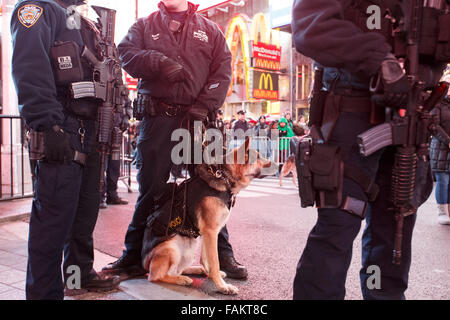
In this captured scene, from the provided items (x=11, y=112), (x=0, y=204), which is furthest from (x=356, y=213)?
(x=11, y=112)

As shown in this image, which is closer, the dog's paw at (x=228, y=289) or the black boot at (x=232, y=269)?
the dog's paw at (x=228, y=289)

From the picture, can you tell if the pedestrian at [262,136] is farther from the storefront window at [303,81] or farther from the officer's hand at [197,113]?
the storefront window at [303,81]

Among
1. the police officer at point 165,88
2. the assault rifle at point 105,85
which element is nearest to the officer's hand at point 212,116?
the police officer at point 165,88

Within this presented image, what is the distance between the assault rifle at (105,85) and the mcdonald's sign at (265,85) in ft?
57.6

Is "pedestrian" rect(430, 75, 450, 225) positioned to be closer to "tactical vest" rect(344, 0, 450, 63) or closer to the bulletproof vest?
"tactical vest" rect(344, 0, 450, 63)

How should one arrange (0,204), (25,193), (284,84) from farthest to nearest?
1. (284,84)
2. (25,193)
3. (0,204)

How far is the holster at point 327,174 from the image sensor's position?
158 cm

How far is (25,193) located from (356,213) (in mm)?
6238

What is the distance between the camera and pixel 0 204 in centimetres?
558

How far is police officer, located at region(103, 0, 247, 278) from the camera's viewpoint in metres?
2.86

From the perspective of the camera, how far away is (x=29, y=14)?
80.0 inches

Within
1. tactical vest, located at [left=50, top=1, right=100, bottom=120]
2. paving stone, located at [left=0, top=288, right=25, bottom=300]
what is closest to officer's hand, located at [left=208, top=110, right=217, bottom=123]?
tactical vest, located at [left=50, top=1, right=100, bottom=120]

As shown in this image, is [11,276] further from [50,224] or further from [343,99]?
[343,99]

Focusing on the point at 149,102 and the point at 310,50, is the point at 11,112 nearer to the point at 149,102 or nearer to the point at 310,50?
the point at 149,102
